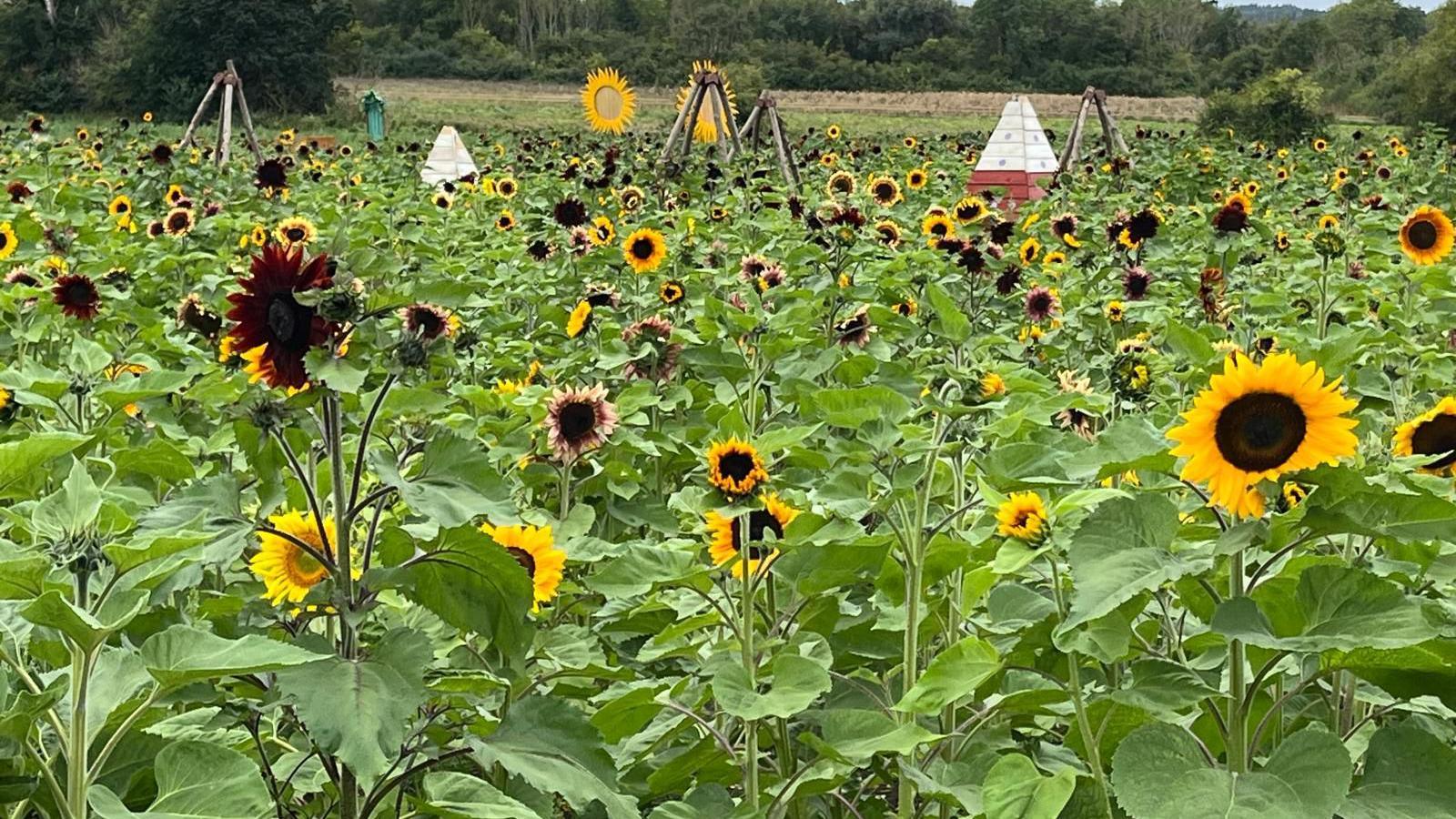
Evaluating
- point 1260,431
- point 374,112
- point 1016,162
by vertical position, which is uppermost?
point 1260,431

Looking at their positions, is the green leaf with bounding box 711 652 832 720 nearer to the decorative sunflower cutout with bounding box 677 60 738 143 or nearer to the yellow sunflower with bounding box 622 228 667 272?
the yellow sunflower with bounding box 622 228 667 272

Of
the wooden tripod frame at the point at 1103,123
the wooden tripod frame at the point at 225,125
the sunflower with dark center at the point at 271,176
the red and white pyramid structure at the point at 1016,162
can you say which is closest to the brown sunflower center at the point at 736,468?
the sunflower with dark center at the point at 271,176

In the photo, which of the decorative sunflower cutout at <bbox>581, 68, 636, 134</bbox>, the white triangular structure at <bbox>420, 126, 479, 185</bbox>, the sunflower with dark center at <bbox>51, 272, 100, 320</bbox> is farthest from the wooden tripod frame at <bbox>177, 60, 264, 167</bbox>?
the sunflower with dark center at <bbox>51, 272, 100, 320</bbox>

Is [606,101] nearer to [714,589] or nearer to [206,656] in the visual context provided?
[714,589]

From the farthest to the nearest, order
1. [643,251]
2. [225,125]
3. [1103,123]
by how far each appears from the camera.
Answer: [1103,123]
[225,125]
[643,251]

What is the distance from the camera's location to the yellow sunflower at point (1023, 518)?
1.74 m

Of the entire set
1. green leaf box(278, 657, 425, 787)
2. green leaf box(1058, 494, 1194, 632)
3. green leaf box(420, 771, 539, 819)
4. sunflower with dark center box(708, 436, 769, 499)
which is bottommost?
green leaf box(420, 771, 539, 819)

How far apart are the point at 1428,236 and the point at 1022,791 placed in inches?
162

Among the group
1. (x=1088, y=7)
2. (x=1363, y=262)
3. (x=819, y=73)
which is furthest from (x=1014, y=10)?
(x=1363, y=262)

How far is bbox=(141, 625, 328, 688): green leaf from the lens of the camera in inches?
47.5

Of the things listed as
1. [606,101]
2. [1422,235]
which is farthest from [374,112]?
[1422,235]

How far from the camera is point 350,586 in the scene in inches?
60.7

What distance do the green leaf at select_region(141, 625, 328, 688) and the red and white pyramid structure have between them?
9.68 m

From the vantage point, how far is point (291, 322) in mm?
1489
